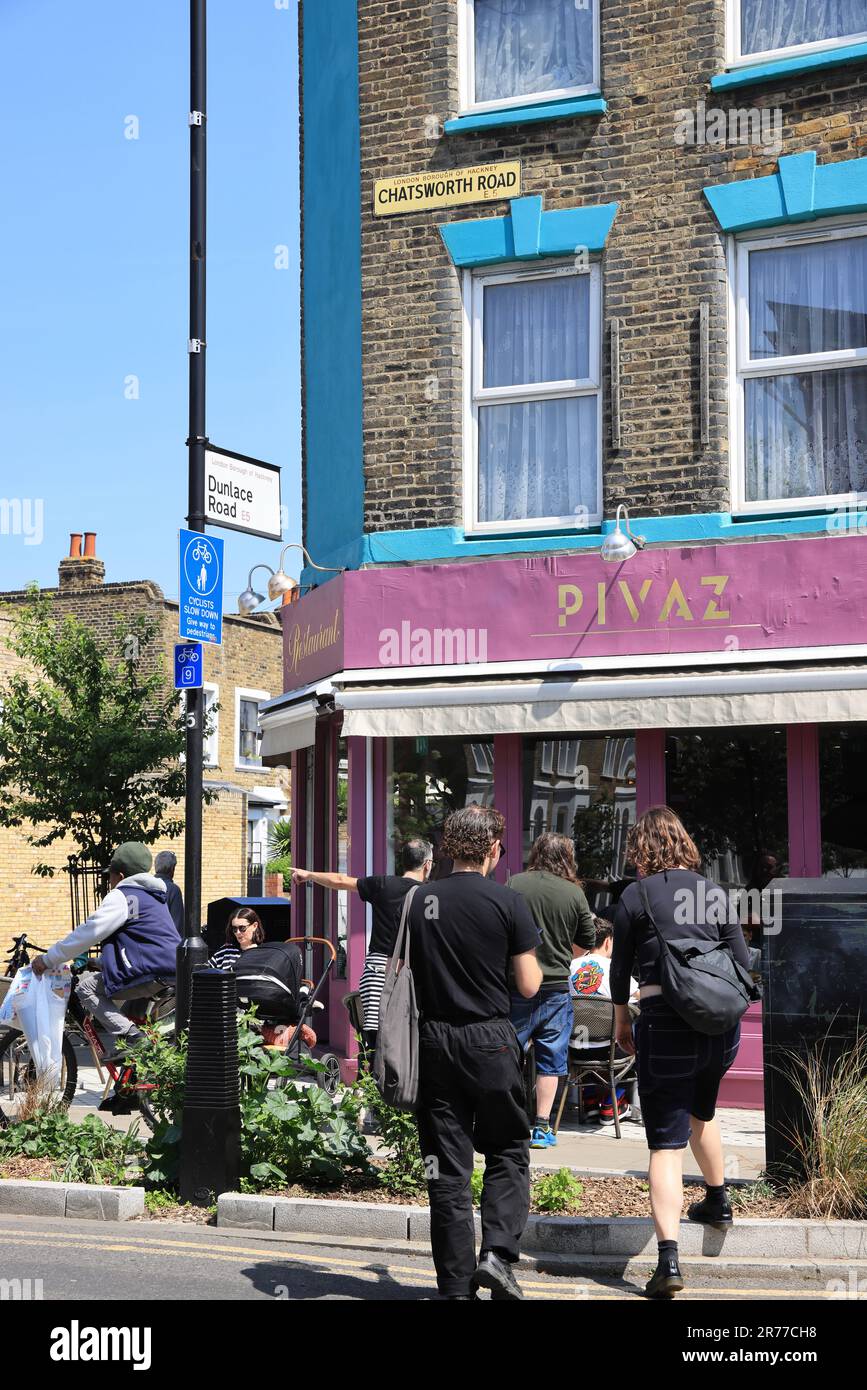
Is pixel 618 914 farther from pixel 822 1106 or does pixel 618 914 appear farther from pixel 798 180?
pixel 798 180

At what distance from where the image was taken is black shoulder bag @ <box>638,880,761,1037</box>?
6.50 metres

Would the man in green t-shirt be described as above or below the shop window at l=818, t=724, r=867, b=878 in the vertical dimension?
below

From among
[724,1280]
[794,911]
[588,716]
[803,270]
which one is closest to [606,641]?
[588,716]

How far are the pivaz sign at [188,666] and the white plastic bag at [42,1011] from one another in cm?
192

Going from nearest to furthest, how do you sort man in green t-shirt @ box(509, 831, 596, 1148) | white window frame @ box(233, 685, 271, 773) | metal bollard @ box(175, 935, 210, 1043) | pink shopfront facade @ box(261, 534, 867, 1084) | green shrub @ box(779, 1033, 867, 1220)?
green shrub @ box(779, 1033, 867, 1220)
metal bollard @ box(175, 935, 210, 1043)
man in green t-shirt @ box(509, 831, 596, 1148)
pink shopfront facade @ box(261, 534, 867, 1084)
white window frame @ box(233, 685, 271, 773)

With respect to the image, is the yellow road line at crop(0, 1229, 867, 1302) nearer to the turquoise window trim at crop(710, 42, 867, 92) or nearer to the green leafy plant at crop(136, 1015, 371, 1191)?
the green leafy plant at crop(136, 1015, 371, 1191)

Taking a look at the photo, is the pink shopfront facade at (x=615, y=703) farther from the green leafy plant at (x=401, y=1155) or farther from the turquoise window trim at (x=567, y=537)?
the green leafy plant at (x=401, y=1155)

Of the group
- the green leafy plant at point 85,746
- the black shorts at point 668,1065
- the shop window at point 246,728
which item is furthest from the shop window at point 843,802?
the shop window at point 246,728

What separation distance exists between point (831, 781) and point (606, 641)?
6.41 ft

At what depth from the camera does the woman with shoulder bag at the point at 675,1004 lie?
21.3ft

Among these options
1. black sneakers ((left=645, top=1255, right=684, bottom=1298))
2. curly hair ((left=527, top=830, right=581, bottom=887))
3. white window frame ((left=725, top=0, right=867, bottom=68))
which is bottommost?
black sneakers ((left=645, top=1255, right=684, bottom=1298))

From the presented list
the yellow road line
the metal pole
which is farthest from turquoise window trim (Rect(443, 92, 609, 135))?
the yellow road line

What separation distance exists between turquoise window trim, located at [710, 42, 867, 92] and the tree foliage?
1047cm

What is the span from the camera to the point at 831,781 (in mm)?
11742
